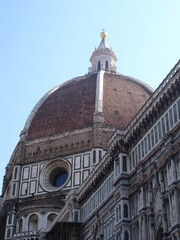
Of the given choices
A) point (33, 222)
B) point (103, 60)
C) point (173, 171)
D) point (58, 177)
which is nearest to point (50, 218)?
point (33, 222)

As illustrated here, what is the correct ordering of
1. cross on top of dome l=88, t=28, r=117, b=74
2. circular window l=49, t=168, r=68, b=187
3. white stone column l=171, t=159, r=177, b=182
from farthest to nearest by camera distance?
1. cross on top of dome l=88, t=28, r=117, b=74
2. circular window l=49, t=168, r=68, b=187
3. white stone column l=171, t=159, r=177, b=182

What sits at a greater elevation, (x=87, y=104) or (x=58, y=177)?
(x=87, y=104)

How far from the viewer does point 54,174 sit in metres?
59.9

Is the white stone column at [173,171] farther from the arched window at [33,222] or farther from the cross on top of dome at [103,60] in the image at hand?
the cross on top of dome at [103,60]

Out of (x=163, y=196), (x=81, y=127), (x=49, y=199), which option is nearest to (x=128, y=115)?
(x=81, y=127)

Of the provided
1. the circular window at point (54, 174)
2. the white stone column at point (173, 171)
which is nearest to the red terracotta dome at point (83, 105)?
the circular window at point (54, 174)

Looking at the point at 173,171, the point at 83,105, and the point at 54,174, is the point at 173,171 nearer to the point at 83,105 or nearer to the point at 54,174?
the point at 54,174

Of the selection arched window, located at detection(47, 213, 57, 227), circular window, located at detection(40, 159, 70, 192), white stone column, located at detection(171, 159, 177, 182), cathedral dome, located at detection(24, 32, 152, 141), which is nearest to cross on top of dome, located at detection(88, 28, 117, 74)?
cathedral dome, located at detection(24, 32, 152, 141)

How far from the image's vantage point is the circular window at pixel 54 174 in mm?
58556

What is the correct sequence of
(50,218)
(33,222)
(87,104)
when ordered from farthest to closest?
(87,104)
(33,222)
(50,218)

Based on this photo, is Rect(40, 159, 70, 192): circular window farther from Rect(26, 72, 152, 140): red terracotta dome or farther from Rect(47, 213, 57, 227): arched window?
Rect(47, 213, 57, 227): arched window

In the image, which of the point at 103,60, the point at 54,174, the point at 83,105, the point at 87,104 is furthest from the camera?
the point at 103,60

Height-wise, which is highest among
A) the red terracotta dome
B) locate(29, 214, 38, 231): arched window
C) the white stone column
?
the red terracotta dome

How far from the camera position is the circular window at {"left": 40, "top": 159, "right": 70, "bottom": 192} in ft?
192
